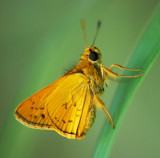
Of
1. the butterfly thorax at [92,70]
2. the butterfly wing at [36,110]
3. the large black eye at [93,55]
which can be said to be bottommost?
the butterfly wing at [36,110]

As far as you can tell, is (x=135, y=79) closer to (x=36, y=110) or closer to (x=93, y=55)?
(x=93, y=55)

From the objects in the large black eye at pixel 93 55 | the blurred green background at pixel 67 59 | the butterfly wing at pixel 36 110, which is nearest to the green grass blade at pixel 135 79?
the blurred green background at pixel 67 59

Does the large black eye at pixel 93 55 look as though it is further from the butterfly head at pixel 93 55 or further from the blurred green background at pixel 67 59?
the blurred green background at pixel 67 59

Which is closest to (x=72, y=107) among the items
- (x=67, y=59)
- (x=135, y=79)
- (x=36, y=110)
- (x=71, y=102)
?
(x=71, y=102)

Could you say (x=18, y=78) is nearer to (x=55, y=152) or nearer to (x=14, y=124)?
(x=55, y=152)

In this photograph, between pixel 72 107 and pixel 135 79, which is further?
pixel 72 107
